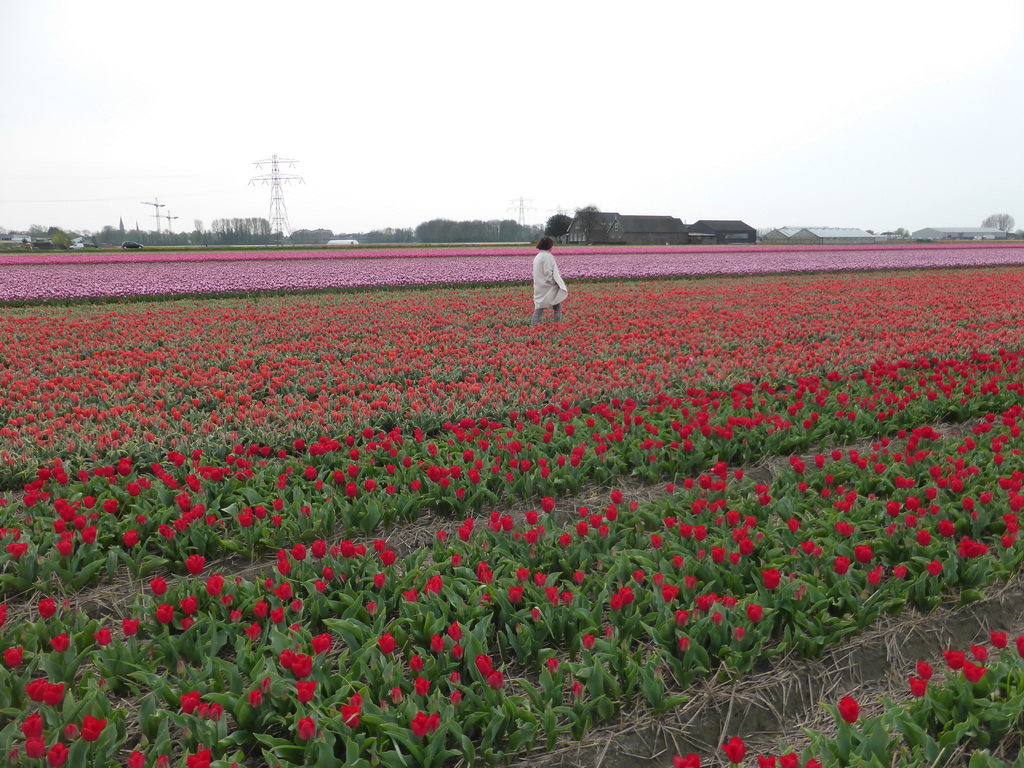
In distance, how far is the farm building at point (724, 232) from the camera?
88.6m

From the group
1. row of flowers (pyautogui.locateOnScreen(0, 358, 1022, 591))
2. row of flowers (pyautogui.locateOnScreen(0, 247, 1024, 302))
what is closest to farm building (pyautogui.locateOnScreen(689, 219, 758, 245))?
row of flowers (pyautogui.locateOnScreen(0, 247, 1024, 302))

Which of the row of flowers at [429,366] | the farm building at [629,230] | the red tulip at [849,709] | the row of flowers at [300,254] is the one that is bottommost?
the red tulip at [849,709]

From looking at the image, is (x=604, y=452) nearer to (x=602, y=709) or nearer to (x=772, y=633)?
(x=772, y=633)

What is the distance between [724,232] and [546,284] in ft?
287

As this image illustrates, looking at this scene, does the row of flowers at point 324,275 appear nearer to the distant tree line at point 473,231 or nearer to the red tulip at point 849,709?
the red tulip at point 849,709

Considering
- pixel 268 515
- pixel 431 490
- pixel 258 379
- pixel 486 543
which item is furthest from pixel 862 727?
pixel 258 379

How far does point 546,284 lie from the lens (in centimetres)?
1241

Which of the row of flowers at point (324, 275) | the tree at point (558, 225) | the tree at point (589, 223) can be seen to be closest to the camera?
the row of flowers at point (324, 275)

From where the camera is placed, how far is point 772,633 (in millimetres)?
3322

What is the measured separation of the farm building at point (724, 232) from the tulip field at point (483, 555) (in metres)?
79.8

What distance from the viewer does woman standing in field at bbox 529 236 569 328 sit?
1208 cm

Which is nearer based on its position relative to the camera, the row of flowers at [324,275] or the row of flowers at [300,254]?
the row of flowers at [324,275]

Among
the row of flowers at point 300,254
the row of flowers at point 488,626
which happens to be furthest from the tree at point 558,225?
the row of flowers at point 488,626

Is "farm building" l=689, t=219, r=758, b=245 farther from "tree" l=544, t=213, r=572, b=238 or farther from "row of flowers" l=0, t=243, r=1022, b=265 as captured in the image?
"row of flowers" l=0, t=243, r=1022, b=265
